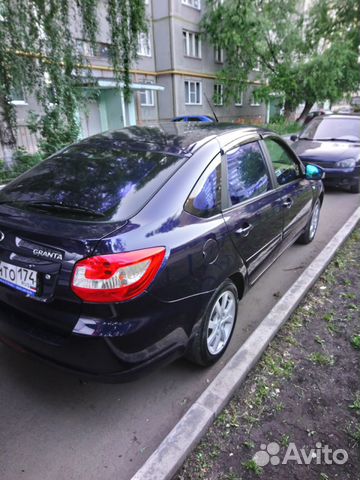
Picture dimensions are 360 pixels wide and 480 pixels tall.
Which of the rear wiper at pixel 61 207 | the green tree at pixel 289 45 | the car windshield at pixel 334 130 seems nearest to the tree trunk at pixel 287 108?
the green tree at pixel 289 45

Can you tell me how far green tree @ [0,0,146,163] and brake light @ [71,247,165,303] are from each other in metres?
6.91

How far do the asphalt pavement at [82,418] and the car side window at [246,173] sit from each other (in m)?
1.23

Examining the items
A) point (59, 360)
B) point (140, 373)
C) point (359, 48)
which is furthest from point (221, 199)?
point (359, 48)

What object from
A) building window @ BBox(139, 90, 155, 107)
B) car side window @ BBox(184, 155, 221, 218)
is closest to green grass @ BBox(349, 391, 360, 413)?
car side window @ BBox(184, 155, 221, 218)

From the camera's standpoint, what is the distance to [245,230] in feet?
8.79

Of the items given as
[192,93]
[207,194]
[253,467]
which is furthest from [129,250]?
[192,93]

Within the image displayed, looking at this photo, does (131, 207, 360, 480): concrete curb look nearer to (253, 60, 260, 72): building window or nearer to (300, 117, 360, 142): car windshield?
(300, 117, 360, 142): car windshield

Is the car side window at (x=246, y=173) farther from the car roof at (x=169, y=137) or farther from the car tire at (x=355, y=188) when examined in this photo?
the car tire at (x=355, y=188)

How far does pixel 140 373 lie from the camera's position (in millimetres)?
2002

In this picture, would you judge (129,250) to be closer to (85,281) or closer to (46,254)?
(85,281)

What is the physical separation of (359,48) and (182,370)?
2586cm

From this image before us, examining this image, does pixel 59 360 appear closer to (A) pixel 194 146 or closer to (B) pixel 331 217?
(A) pixel 194 146

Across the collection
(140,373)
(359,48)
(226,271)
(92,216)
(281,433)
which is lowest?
(281,433)

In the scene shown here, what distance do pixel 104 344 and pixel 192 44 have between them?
24.8m
